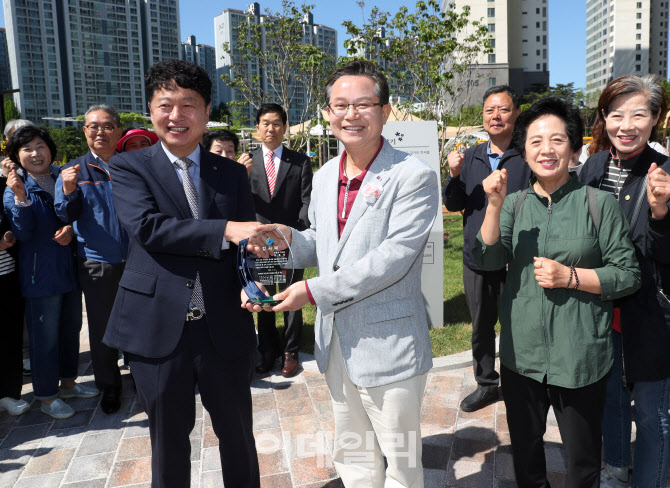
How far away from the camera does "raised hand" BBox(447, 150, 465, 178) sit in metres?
3.77

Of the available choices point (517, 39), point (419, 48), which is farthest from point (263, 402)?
point (517, 39)

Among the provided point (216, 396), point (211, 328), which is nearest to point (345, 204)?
point (211, 328)

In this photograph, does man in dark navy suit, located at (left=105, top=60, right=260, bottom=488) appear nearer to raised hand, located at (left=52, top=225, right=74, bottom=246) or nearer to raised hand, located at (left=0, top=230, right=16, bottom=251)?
raised hand, located at (left=52, top=225, right=74, bottom=246)

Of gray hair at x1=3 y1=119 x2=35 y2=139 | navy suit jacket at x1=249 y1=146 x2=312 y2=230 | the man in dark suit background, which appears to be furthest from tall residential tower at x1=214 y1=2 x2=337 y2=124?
gray hair at x1=3 y1=119 x2=35 y2=139

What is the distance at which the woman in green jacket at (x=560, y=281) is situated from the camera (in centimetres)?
214

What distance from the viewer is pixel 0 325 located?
3998 millimetres

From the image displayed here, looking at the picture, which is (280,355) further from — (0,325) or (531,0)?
(531,0)

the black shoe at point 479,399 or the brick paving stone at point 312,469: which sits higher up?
the black shoe at point 479,399

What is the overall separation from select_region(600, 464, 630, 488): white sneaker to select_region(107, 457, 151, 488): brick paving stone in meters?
2.62

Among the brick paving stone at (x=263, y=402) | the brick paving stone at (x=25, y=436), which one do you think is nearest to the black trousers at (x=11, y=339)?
the brick paving stone at (x=25, y=436)

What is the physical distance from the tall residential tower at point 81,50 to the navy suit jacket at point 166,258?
3685 inches

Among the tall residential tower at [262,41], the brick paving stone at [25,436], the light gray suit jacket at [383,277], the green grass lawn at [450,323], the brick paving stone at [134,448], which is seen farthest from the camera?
the tall residential tower at [262,41]

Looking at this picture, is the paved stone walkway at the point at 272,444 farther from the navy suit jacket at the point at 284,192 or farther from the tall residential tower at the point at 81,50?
the tall residential tower at the point at 81,50

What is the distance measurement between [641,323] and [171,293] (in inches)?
84.9
